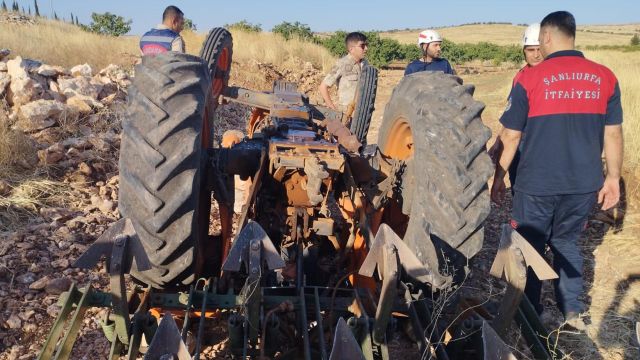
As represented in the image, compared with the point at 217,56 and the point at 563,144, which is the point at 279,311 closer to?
the point at 563,144

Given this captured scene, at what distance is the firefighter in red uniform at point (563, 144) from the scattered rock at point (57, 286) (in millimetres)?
3548

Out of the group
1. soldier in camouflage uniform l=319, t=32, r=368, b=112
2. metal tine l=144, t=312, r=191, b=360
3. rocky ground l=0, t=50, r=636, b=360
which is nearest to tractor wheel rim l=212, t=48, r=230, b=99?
soldier in camouflage uniform l=319, t=32, r=368, b=112

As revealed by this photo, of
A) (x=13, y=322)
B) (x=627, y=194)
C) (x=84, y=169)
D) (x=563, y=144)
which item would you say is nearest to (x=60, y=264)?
(x=13, y=322)

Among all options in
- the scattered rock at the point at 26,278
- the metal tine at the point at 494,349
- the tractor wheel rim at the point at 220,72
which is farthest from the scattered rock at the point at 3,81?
the metal tine at the point at 494,349

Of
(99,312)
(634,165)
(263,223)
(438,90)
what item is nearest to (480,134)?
(438,90)

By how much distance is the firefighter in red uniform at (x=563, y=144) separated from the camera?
3580 millimetres

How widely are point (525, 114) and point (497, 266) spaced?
5.52 feet

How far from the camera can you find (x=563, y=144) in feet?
12.0

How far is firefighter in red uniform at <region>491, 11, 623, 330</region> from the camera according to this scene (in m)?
3.58

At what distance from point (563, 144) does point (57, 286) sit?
3969mm

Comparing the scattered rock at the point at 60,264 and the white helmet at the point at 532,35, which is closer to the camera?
the scattered rock at the point at 60,264

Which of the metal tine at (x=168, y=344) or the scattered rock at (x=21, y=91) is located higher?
the scattered rock at (x=21, y=91)

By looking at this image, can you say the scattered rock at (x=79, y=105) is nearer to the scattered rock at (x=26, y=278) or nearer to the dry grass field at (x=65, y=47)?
the scattered rock at (x=26, y=278)

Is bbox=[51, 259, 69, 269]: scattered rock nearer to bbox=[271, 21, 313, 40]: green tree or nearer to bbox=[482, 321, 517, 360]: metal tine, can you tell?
bbox=[482, 321, 517, 360]: metal tine
